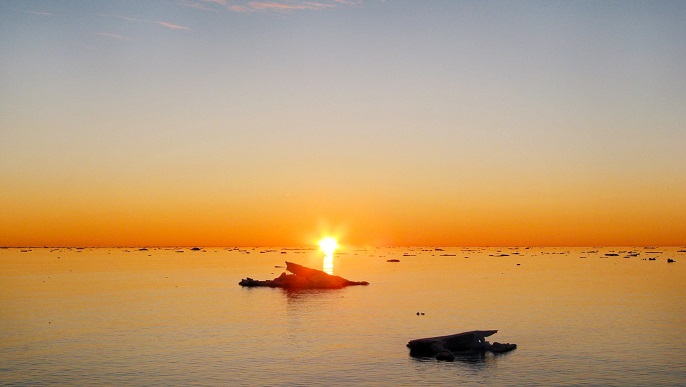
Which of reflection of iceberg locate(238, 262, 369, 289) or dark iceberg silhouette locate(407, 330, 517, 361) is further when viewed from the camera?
reflection of iceberg locate(238, 262, 369, 289)

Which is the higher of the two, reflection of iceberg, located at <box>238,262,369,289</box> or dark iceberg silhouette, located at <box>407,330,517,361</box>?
reflection of iceberg, located at <box>238,262,369,289</box>


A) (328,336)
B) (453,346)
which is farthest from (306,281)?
(453,346)

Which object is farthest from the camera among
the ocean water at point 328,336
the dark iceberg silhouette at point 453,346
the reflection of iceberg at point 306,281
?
the reflection of iceberg at point 306,281

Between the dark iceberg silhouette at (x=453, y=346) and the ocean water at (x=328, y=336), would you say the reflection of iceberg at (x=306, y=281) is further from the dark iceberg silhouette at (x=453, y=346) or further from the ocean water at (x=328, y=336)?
the dark iceberg silhouette at (x=453, y=346)

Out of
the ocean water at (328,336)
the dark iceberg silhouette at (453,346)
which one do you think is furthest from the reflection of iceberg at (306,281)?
the dark iceberg silhouette at (453,346)

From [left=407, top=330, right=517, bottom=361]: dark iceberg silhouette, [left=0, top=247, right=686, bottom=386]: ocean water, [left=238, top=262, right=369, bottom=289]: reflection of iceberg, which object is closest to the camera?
[left=0, top=247, right=686, bottom=386]: ocean water

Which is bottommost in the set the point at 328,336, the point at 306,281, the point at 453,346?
the point at 328,336

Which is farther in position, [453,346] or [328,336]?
[328,336]

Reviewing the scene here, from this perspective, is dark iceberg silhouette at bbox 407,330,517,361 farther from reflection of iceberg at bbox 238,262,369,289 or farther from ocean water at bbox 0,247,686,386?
reflection of iceberg at bbox 238,262,369,289

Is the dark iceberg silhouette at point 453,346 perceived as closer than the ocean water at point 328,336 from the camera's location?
No

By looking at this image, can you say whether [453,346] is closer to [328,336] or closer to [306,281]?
[328,336]

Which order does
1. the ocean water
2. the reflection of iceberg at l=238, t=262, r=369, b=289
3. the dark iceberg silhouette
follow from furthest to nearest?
the reflection of iceberg at l=238, t=262, r=369, b=289
the dark iceberg silhouette
the ocean water

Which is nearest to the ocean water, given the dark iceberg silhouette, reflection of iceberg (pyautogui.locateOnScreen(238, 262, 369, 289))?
the dark iceberg silhouette

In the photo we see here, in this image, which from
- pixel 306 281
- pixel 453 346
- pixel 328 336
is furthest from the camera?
pixel 306 281
